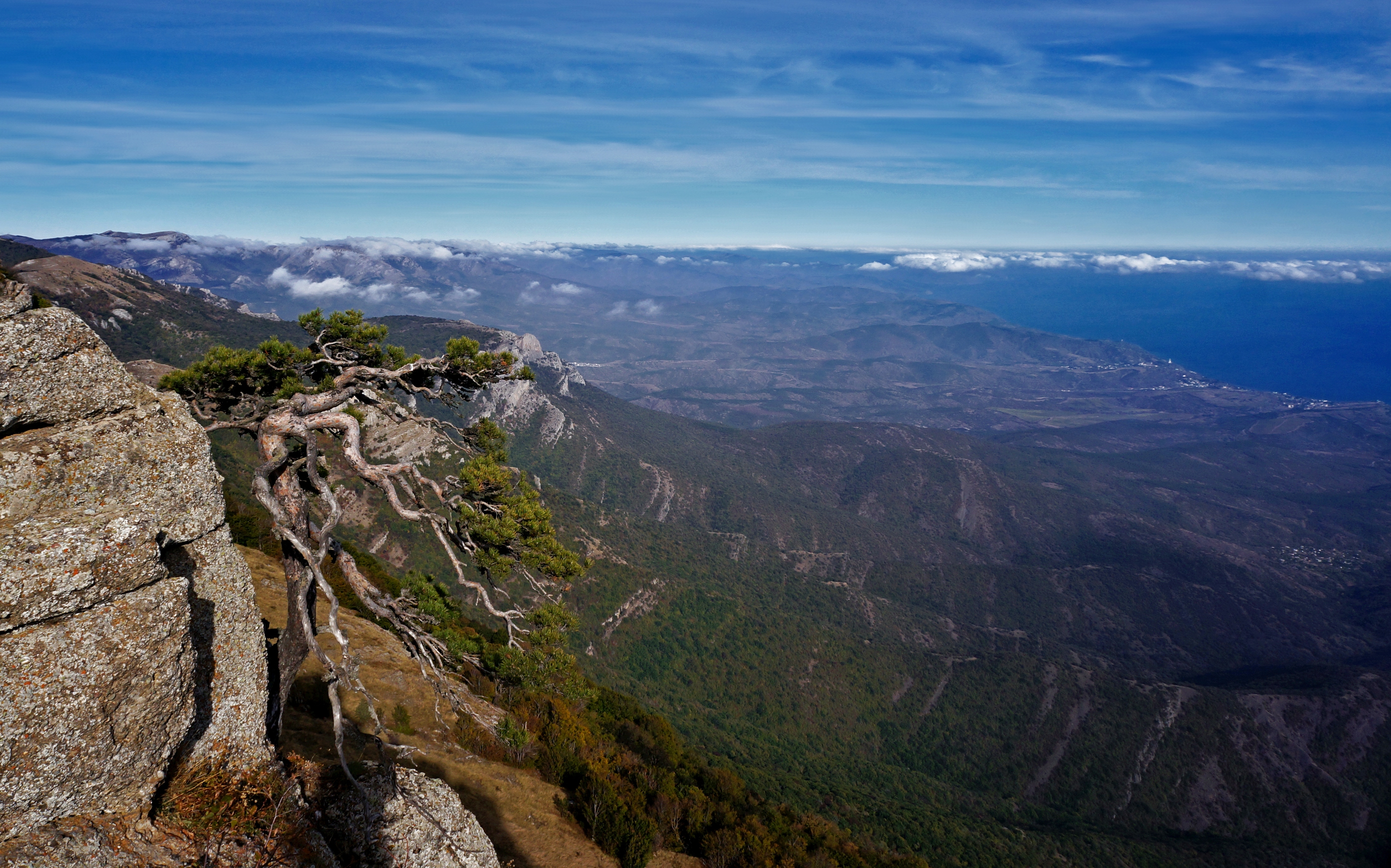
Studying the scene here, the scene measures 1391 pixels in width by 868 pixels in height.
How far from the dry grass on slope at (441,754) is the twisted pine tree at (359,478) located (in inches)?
100

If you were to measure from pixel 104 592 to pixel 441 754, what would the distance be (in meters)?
13.7

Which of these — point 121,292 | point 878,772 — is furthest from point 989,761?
point 121,292

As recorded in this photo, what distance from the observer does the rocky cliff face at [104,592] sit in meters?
7.29

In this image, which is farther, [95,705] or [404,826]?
[404,826]

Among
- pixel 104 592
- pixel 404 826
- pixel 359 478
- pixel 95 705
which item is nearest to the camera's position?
pixel 95 705

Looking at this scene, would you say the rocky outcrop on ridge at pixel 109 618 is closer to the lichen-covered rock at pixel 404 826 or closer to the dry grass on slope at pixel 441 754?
the lichen-covered rock at pixel 404 826

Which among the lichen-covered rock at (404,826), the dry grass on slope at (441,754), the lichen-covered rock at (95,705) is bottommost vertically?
the dry grass on slope at (441,754)

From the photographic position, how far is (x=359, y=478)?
14.3 metres

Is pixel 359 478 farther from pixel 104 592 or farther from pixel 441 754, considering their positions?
pixel 441 754

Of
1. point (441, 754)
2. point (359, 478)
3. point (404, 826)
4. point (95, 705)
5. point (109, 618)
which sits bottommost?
point (441, 754)

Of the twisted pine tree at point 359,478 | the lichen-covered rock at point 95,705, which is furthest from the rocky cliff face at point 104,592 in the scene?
the twisted pine tree at point 359,478

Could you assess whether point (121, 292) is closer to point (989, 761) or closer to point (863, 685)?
point (863, 685)

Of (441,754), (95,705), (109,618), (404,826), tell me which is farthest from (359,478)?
(441,754)

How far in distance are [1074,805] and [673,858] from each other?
4799 inches
